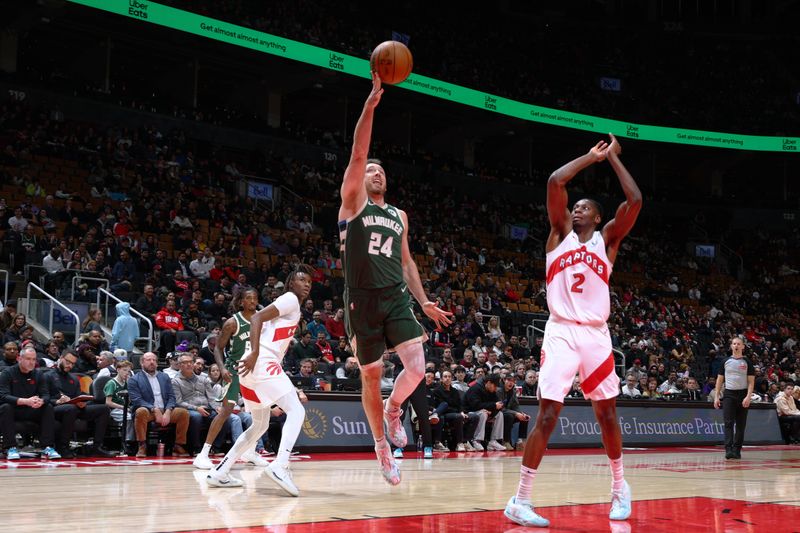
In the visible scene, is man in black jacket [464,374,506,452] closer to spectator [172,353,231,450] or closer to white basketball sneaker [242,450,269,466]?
spectator [172,353,231,450]

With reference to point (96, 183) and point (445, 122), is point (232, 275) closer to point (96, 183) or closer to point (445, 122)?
point (96, 183)

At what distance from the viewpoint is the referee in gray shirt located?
13789mm

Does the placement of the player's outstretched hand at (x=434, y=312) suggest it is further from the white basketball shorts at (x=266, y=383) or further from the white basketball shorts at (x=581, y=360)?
the white basketball shorts at (x=266, y=383)

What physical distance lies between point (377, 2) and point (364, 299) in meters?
29.1

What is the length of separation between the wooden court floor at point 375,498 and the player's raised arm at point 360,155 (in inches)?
87.1

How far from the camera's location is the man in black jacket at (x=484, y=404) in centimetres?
1524

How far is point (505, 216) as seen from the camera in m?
32.2

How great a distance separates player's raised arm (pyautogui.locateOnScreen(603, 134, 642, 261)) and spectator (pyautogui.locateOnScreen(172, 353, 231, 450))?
769 centimetres

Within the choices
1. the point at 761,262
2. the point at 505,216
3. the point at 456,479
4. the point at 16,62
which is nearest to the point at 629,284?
the point at 505,216

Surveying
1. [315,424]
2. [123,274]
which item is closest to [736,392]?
[315,424]

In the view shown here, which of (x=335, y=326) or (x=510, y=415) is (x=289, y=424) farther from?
(x=335, y=326)

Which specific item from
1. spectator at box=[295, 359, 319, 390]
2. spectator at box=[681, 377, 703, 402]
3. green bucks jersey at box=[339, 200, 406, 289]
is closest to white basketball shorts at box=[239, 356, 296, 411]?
green bucks jersey at box=[339, 200, 406, 289]

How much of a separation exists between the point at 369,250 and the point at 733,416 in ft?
32.1

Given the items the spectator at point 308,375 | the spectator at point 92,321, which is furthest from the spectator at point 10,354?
the spectator at point 308,375
